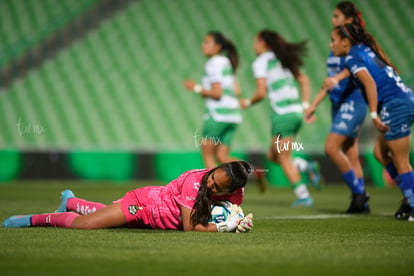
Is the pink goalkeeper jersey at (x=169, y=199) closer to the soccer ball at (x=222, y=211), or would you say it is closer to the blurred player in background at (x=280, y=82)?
the soccer ball at (x=222, y=211)

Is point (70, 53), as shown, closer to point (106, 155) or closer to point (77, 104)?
point (77, 104)

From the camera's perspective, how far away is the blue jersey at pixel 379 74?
24.0 feet

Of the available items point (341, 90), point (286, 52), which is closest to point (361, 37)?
point (341, 90)

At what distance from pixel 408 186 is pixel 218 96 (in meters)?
3.82

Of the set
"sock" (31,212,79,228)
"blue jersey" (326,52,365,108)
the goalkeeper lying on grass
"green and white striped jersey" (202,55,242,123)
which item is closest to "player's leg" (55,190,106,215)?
the goalkeeper lying on grass

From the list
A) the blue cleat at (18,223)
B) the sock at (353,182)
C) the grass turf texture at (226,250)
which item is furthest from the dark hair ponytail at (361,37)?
the blue cleat at (18,223)

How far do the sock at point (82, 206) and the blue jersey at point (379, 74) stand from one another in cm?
282

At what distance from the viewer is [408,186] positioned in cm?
719

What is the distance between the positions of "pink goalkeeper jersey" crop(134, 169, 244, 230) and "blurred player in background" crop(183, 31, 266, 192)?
4.19 meters

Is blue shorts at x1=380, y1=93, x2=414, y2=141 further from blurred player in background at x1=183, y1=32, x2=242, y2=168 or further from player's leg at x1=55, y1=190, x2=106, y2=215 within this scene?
blurred player in background at x1=183, y1=32, x2=242, y2=168

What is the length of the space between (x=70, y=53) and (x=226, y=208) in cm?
1419

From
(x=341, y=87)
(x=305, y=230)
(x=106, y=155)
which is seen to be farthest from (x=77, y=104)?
(x=305, y=230)

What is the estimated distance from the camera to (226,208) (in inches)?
232

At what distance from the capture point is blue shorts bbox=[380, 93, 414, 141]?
7.17 meters
